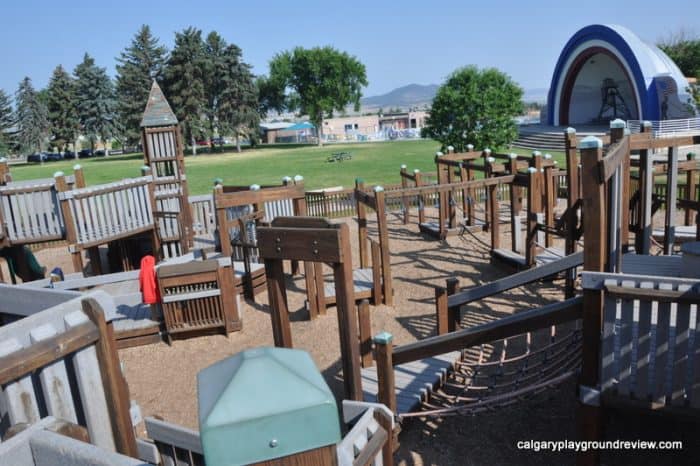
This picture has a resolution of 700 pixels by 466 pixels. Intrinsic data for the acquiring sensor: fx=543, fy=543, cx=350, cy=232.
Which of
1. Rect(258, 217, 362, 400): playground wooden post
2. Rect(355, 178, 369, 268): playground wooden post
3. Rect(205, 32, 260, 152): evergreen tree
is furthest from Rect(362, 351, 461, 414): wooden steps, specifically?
Rect(205, 32, 260, 152): evergreen tree

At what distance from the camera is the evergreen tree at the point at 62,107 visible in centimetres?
6600

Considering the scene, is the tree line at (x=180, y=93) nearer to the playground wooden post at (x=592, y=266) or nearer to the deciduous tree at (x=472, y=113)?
the deciduous tree at (x=472, y=113)

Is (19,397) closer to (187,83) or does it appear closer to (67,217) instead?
(67,217)

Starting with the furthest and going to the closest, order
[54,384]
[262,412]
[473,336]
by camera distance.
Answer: [473,336] < [54,384] < [262,412]

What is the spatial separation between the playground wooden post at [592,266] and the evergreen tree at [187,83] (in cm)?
5858

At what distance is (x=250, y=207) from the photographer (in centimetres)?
1287

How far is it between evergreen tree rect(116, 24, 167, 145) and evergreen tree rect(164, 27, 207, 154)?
3881mm

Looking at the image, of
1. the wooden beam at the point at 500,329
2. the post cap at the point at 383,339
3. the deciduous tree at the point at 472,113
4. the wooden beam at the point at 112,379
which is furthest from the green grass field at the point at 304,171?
the wooden beam at the point at 112,379

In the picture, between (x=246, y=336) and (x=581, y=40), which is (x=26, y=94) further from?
(x=246, y=336)

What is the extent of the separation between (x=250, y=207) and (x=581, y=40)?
118ft

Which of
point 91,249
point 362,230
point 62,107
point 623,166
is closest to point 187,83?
point 62,107

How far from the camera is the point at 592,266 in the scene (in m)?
4.11

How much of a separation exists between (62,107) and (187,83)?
1911 centimetres

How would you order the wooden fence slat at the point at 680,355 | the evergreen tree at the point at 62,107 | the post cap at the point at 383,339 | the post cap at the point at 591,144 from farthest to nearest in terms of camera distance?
the evergreen tree at the point at 62,107 → the post cap at the point at 383,339 → the post cap at the point at 591,144 → the wooden fence slat at the point at 680,355
